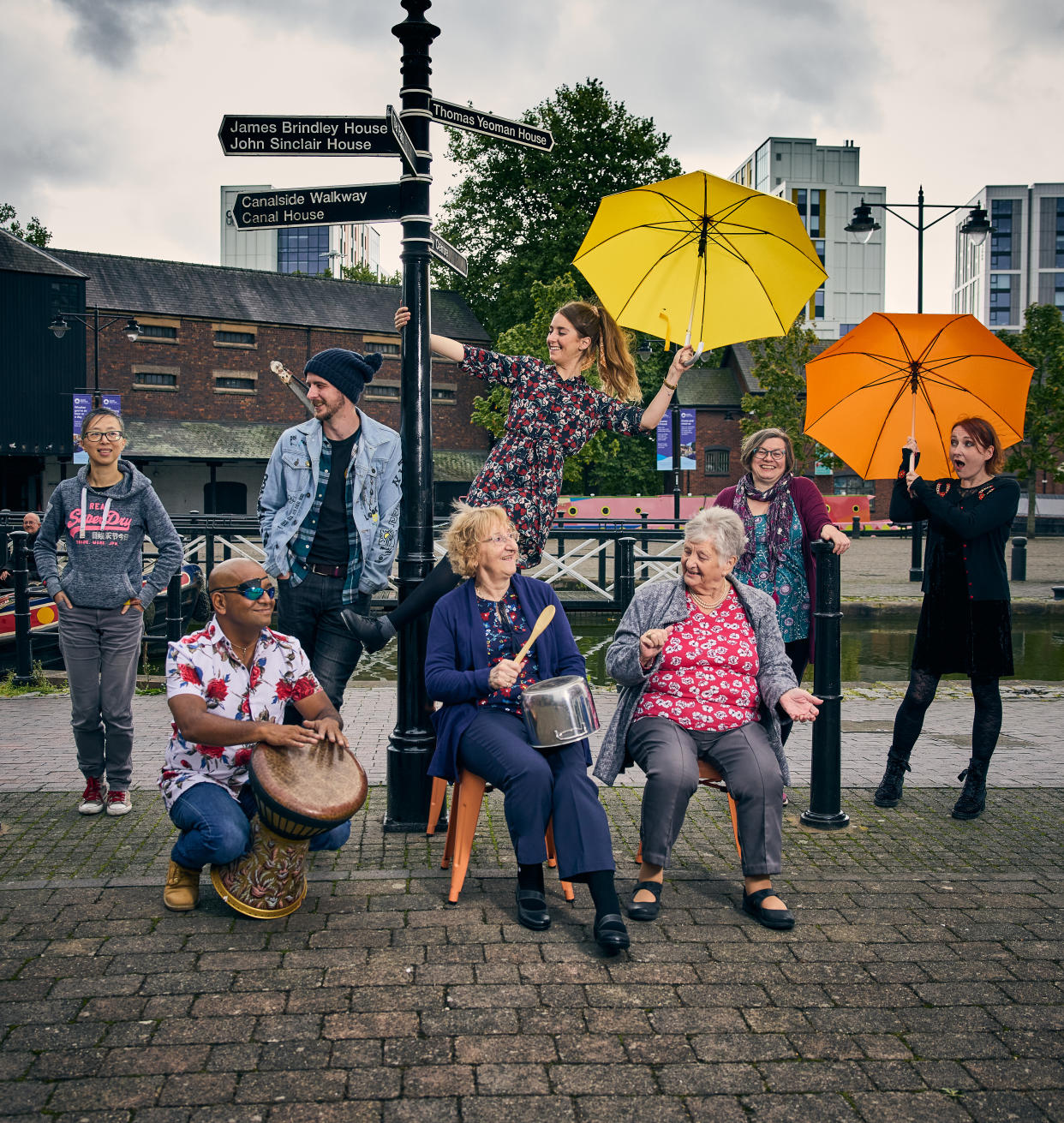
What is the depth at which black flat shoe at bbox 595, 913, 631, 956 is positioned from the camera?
11.5 ft

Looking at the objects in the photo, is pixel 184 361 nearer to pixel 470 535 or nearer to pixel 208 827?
pixel 470 535

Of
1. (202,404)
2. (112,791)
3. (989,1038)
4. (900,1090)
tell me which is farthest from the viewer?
(202,404)

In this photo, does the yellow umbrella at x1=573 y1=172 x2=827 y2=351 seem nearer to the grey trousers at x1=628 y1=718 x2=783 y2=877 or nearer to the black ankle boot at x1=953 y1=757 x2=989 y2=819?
Result: the grey trousers at x1=628 y1=718 x2=783 y2=877

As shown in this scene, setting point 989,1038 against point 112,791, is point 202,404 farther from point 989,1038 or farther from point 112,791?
point 989,1038

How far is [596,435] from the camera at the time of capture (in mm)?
34188

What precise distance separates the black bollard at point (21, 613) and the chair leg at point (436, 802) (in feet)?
19.9

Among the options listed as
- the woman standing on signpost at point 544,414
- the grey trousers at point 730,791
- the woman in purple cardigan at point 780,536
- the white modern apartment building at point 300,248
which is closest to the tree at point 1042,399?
the woman in purple cardigan at point 780,536

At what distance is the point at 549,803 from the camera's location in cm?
395

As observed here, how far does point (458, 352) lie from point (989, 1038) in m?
3.37

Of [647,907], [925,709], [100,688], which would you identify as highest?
[100,688]

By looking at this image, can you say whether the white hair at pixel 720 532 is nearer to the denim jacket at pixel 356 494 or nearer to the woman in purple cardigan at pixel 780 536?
the woman in purple cardigan at pixel 780 536

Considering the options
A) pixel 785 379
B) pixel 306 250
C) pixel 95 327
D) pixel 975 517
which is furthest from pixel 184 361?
pixel 306 250

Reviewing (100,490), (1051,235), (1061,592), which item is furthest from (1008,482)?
(1051,235)

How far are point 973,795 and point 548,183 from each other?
3845 cm
